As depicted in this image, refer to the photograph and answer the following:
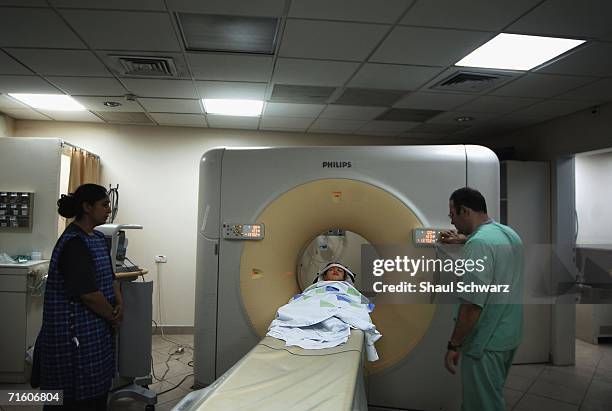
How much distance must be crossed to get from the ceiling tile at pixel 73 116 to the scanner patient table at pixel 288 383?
3.31m

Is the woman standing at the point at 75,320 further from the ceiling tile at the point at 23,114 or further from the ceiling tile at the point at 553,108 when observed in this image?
the ceiling tile at the point at 553,108

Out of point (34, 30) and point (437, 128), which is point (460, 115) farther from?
point (34, 30)

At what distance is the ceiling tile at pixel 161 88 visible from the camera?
281cm

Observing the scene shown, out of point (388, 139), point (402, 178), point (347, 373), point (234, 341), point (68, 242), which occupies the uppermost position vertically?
point (388, 139)

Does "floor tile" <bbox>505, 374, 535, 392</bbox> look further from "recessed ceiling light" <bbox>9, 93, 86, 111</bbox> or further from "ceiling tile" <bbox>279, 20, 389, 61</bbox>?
"recessed ceiling light" <bbox>9, 93, 86, 111</bbox>

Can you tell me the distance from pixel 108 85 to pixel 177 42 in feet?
3.47

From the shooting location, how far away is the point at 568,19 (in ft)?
6.09

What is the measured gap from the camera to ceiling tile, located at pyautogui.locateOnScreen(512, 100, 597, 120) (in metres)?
3.08

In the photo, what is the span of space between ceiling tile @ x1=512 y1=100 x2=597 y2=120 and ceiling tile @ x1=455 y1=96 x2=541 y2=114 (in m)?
0.11

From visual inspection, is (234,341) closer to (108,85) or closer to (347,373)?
(347,373)

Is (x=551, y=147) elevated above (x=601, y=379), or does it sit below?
above

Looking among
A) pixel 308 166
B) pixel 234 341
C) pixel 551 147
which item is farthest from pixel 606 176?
pixel 234 341

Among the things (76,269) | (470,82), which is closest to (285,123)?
(470,82)

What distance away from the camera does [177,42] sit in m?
2.18
